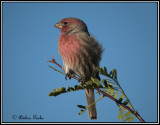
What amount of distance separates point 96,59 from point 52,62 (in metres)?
2.22

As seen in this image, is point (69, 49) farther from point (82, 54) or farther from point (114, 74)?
point (114, 74)

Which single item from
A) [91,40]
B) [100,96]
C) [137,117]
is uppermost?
[91,40]

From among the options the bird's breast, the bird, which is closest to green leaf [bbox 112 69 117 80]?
the bird

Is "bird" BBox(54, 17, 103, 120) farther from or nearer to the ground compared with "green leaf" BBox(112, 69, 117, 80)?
farther from the ground

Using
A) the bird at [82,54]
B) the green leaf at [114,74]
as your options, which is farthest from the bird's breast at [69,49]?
the green leaf at [114,74]

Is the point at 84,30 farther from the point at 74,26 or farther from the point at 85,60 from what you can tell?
the point at 85,60

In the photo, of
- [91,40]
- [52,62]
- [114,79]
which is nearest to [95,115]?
[91,40]

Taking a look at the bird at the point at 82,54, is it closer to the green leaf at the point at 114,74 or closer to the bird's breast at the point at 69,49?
the bird's breast at the point at 69,49

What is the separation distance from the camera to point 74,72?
5.70 meters

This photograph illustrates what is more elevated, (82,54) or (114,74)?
(82,54)

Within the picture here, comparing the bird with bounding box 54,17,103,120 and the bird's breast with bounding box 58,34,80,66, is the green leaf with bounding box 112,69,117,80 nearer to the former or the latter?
the bird with bounding box 54,17,103,120

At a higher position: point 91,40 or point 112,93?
point 91,40

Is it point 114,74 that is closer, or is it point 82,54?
point 114,74

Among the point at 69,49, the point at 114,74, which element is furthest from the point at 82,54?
the point at 114,74
